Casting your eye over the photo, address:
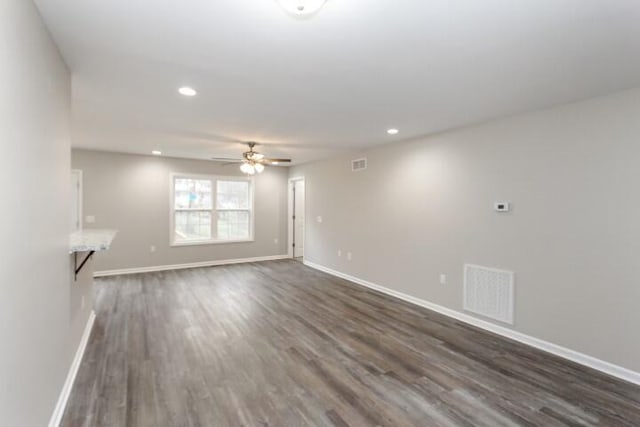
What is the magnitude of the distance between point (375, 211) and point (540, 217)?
255cm

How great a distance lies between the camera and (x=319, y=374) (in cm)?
272

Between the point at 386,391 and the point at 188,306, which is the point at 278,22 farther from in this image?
the point at 188,306

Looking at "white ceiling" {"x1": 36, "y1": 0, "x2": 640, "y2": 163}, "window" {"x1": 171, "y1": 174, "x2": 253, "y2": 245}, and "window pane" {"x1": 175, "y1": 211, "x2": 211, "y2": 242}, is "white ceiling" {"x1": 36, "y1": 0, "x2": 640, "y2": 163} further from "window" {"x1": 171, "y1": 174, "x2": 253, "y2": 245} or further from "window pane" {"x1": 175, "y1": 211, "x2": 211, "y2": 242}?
"window pane" {"x1": 175, "y1": 211, "x2": 211, "y2": 242}

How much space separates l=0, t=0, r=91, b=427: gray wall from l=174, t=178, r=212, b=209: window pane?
15.5 ft

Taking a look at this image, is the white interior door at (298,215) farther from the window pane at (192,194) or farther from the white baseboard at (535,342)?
the white baseboard at (535,342)

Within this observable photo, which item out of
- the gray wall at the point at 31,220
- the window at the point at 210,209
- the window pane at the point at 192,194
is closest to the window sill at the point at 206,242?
the window at the point at 210,209

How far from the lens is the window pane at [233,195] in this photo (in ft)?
24.4

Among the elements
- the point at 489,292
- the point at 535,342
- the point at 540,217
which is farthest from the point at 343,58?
the point at 535,342

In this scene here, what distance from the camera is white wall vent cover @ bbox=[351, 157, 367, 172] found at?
224 inches

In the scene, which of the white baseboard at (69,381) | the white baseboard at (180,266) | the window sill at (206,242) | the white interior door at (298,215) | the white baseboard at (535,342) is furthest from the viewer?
the white interior door at (298,215)

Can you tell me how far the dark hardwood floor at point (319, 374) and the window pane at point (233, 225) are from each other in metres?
3.13

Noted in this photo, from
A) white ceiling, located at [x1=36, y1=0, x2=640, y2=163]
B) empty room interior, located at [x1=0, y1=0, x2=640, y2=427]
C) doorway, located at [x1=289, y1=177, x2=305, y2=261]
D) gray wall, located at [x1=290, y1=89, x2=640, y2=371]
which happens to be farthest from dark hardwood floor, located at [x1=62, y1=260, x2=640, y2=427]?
doorway, located at [x1=289, y1=177, x2=305, y2=261]

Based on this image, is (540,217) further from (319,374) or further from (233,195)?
(233,195)

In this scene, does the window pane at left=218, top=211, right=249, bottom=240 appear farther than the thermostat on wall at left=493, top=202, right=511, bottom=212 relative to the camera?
Yes
